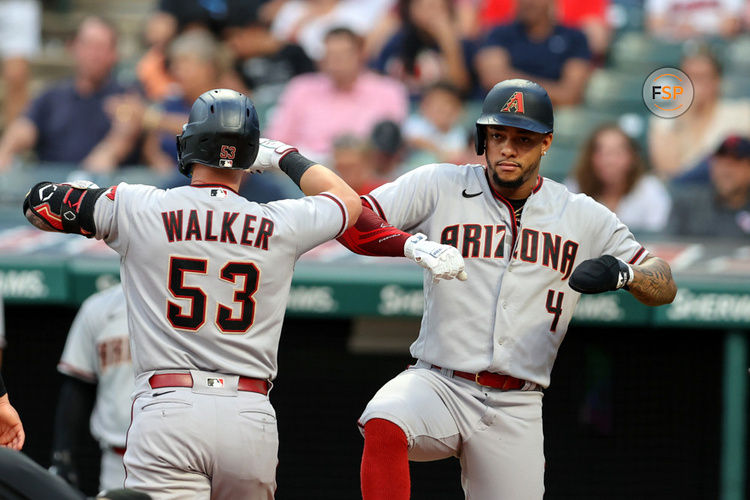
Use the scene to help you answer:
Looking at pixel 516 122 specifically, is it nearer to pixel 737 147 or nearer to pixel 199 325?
pixel 199 325

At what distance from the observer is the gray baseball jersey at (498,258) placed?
362 centimetres

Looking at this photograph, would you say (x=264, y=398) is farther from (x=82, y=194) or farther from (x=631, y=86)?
(x=631, y=86)

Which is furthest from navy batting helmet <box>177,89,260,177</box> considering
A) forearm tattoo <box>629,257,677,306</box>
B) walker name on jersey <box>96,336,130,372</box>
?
walker name on jersey <box>96,336,130,372</box>

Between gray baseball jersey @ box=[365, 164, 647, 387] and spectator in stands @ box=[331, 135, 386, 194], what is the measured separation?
9.56 feet

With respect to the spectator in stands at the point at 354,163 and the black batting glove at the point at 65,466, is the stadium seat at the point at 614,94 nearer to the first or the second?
the spectator in stands at the point at 354,163

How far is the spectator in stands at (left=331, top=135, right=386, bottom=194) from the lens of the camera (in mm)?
6691

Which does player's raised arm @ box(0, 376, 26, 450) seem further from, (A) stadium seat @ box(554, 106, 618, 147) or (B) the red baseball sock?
(A) stadium seat @ box(554, 106, 618, 147)

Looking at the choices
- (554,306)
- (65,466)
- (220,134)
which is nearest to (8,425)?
(220,134)

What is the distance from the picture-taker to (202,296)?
10.4 ft

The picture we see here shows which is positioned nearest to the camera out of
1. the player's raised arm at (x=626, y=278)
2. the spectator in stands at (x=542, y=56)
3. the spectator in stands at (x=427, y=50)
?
the player's raised arm at (x=626, y=278)

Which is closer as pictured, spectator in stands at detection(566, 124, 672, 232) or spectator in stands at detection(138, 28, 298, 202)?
spectator in stands at detection(566, 124, 672, 232)

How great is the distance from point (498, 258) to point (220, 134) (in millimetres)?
991

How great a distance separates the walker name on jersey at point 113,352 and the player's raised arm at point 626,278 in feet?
7.76

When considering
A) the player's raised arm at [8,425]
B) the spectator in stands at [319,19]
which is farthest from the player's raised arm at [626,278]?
the spectator in stands at [319,19]
